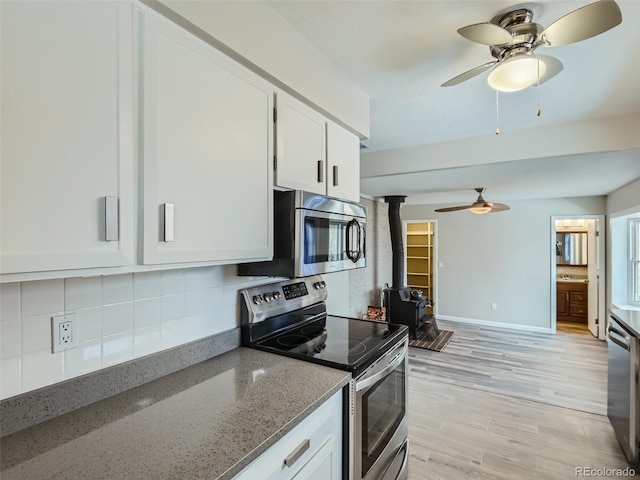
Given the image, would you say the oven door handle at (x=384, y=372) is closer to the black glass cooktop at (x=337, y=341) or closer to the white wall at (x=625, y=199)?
the black glass cooktop at (x=337, y=341)

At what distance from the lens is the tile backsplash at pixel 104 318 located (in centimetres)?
98

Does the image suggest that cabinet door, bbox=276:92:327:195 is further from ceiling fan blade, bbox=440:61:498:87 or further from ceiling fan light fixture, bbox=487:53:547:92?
ceiling fan light fixture, bbox=487:53:547:92

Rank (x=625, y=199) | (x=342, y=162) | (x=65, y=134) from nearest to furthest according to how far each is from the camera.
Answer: (x=65, y=134)
(x=342, y=162)
(x=625, y=199)

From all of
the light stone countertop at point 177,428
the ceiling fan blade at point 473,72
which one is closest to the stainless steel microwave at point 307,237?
the light stone countertop at point 177,428

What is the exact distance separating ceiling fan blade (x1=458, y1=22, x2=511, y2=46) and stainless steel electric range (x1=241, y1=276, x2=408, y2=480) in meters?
1.41

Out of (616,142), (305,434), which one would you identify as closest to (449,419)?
(305,434)

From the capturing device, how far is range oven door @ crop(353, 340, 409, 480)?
141 centimetres

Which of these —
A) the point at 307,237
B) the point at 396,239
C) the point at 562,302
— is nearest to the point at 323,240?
the point at 307,237

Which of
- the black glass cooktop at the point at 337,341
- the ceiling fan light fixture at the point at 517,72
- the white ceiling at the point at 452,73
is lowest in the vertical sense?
the black glass cooktop at the point at 337,341

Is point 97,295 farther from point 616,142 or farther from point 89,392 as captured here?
point 616,142

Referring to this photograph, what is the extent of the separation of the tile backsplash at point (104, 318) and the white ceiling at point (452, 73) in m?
1.28

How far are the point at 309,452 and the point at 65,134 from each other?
3.95 feet

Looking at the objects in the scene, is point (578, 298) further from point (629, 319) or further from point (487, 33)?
point (487, 33)

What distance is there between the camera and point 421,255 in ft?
23.6
